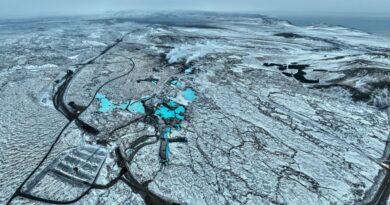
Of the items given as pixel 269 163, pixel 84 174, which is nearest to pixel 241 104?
pixel 269 163

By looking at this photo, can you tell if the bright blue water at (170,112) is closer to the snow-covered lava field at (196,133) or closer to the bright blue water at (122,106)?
the snow-covered lava field at (196,133)

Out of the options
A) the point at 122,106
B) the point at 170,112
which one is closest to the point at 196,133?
the point at 170,112

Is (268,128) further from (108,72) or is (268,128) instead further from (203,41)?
(203,41)

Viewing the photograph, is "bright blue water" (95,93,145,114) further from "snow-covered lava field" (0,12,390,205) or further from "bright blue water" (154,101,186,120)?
"bright blue water" (154,101,186,120)

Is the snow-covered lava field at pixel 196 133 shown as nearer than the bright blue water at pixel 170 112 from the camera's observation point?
Yes

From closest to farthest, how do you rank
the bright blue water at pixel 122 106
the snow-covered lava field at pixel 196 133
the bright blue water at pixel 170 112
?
the snow-covered lava field at pixel 196 133 < the bright blue water at pixel 170 112 < the bright blue water at pixel 122 106

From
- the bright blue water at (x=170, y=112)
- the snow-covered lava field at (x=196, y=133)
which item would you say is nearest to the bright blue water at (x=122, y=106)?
the snow-covered lava field at (x=196, y=133)

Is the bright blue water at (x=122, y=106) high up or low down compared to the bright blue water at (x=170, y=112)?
up

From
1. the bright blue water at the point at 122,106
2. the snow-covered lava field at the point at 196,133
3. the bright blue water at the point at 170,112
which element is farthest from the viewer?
the bright blue water at the point at 122,106

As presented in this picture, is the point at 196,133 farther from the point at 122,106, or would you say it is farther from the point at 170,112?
the point at 122,106

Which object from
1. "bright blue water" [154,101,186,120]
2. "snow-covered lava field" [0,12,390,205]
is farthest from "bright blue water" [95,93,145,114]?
"bright blue water" [154,101,186,120]
